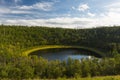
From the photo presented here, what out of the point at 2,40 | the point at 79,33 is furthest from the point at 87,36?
the point at 2,40

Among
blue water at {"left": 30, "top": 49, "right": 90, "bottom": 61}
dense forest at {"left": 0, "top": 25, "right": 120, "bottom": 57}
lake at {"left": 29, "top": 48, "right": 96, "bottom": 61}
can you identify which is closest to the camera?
blue water at {"left": 30, "top": 49, "right": 90, "bottom": 61}

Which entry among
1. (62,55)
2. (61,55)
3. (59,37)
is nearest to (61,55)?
(61,55)

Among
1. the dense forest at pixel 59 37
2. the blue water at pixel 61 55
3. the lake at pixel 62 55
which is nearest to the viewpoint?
the blue water at pixel 61 55

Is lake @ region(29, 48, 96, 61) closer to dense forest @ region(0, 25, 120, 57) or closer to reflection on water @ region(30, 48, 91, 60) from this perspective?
reflection on water @ region(30, 48, 91, 60)

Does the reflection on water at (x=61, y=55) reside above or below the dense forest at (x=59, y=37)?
below

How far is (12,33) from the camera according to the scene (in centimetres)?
16588

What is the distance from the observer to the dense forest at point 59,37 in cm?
14775

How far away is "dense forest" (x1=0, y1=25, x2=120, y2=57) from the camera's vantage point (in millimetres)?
147750

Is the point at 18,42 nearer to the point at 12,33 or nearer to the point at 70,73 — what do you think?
the point at 12,33

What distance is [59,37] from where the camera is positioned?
17800 cm

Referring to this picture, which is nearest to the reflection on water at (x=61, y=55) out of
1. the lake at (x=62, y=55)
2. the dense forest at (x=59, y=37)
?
the lake at (x=62, y=55)

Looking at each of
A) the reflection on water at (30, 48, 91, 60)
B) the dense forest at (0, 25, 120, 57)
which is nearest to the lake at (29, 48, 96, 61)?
the reflection on water at (30, 48, 91, 60)

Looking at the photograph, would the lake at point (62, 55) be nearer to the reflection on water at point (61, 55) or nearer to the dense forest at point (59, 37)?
the reflection on water at point (61, 55)

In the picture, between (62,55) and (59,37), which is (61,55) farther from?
(59,37)
